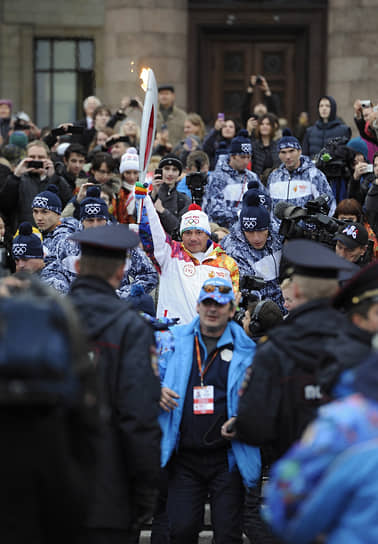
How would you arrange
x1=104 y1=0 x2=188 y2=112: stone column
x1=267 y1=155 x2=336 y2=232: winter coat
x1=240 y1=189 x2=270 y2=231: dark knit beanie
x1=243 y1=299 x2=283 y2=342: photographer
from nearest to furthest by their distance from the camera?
x1=243 y1=299 x2=283 y2=342: photographer → x1=240 y1=189 x2=270 y2=231: dark knit beanie → x1=267 y1=155 x2=336 y2=232: winter coat → x1=104 y1=0 x2=188 y2=112: stone column

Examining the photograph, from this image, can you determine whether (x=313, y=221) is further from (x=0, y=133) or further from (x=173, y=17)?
(x=173, y=17)

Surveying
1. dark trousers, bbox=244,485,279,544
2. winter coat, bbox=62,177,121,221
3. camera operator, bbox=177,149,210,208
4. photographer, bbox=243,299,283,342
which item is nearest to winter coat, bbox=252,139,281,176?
camera operator, bbox=177,149,210,208

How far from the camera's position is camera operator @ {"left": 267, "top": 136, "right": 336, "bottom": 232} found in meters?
9.34

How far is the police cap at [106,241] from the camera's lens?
14.1 feet

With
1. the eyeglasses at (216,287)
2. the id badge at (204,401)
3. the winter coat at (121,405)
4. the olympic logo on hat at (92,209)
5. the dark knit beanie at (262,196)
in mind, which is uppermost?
the dark knit beanie at (262,196)

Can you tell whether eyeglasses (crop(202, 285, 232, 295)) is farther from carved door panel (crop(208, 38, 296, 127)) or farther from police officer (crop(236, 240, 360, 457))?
carved door panel (crop(208, 38, 296, 127))

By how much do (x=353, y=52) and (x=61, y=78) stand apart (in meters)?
6.87

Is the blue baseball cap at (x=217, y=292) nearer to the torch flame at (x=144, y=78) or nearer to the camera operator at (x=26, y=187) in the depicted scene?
the torch flame at (x=144, y=78)

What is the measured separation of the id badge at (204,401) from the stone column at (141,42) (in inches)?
437

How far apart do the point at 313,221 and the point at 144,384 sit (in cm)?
373

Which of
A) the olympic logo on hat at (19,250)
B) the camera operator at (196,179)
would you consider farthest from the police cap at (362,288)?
the camera operator at (196,179)

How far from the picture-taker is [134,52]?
53.4ft

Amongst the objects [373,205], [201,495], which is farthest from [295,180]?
[201,495]

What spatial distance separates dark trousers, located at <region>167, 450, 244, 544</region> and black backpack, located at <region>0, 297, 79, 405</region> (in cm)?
286
